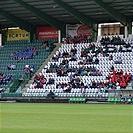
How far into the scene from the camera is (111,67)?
45.6 m

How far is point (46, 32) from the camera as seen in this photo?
57.4 metres

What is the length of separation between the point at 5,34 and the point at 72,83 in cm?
1721

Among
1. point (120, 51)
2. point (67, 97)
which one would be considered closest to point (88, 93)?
point (67, 97)
